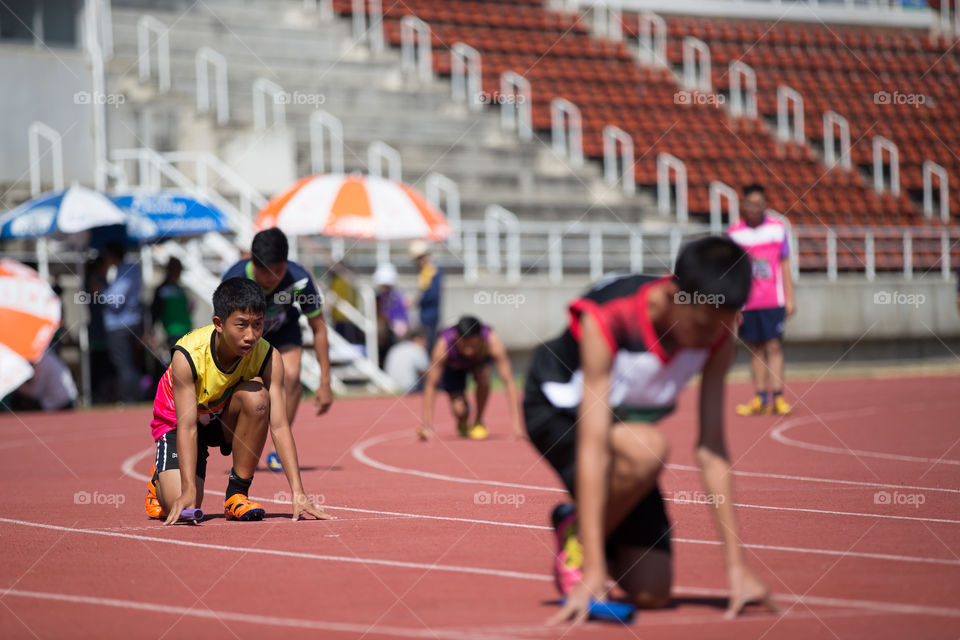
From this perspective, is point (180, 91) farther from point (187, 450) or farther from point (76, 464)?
point (187, 450)

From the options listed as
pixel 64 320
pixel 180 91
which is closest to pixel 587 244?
pixel 180 91

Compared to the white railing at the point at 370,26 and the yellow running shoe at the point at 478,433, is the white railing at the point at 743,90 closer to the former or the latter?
the white railing at the point at 370,26

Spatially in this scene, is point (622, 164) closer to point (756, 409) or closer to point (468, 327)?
point (756, 409)

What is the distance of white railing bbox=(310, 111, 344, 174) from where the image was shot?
84.8ft

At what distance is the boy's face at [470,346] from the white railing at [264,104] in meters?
12.2

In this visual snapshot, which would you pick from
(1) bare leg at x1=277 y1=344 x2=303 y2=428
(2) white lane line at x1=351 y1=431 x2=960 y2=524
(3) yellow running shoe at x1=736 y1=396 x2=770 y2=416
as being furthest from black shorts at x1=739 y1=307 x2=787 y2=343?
(1) bare leg at x1=277 y1=344 x2=303 y2=428

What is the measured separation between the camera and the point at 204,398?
842cm

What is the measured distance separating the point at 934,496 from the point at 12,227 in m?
13.6

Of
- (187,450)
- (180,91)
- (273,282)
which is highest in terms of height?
(180,91)

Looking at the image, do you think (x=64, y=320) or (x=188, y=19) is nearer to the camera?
(x=64, y=320)

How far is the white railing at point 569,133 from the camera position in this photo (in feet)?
96.0

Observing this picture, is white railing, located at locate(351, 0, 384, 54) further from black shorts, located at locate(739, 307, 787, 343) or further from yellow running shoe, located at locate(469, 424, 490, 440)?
yellow running shoe, located at locate(469, 424, 490, 440)

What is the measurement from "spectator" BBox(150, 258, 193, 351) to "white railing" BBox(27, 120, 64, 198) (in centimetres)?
458

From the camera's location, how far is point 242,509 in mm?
8531
